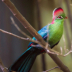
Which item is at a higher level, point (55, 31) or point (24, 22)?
point (24, 22)

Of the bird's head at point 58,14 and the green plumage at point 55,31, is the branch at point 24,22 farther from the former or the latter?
the bird's head at point 58,14

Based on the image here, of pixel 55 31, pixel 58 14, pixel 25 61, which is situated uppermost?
pixel 58 14

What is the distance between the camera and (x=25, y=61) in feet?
2.76

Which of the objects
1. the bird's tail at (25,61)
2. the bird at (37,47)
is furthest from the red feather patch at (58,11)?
the bird's tail at (25,61)

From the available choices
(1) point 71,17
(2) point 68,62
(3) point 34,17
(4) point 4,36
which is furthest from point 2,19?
(2) point 68,62

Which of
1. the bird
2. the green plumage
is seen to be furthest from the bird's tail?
the green plumage

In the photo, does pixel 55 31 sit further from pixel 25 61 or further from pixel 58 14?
pixel 25 61

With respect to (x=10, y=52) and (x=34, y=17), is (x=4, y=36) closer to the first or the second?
(x=10, y=52)

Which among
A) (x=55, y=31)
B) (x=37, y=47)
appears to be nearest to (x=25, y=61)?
(x=37, y=47)

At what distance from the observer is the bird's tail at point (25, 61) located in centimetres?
79

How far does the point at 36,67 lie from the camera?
179cm

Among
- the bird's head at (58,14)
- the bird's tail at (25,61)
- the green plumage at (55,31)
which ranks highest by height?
the bird's head at (58,14)

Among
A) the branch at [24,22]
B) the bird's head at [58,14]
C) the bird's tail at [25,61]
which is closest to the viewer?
the branch at [24,22]

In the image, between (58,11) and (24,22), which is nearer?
(24,22)
